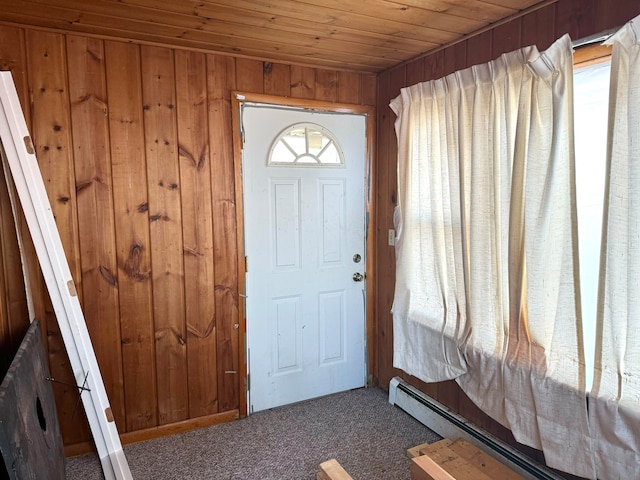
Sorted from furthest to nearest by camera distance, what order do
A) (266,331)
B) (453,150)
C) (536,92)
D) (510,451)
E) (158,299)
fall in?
1. (266,331)
2. (158,299)
3. (453,150)
4. (510,451)
5. (536,92)

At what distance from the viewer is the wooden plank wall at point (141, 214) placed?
7.67 ft

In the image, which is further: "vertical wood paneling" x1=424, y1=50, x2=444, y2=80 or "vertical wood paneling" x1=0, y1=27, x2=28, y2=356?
"vertical wood paneling" x1=424, y1=50, x2=444, y2=80

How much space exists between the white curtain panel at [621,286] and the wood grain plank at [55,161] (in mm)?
2564

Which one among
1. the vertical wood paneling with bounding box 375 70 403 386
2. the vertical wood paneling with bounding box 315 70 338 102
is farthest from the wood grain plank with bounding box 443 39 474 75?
the vertical wood paneling with bounding box 315 70 338 102

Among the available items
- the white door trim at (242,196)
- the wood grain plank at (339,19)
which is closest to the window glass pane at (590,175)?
the wood grain plank at (339,19)

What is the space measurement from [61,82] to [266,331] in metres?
1.90

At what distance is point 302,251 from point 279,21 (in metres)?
1.47

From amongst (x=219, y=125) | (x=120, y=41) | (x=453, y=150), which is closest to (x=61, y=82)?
(x=120, y=41)

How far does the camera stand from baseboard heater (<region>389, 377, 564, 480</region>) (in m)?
2.11

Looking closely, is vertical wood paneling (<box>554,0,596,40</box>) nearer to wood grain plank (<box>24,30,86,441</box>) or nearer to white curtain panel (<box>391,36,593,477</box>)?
white curtain panel (<box>391,36,593,477</box>)

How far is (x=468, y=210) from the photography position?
231cm

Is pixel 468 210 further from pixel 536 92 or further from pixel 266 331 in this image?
pixel 266 331

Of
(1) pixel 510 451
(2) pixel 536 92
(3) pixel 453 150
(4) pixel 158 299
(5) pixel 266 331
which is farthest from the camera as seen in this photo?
(5) pixel 266 331

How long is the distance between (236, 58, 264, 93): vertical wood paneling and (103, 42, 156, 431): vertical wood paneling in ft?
1.95
